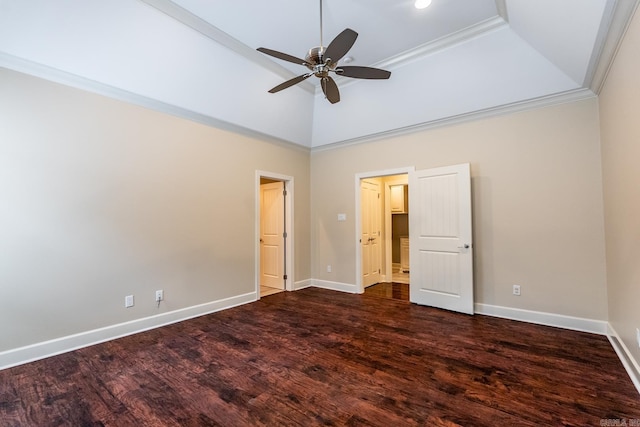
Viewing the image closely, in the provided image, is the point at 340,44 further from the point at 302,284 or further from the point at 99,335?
the point at 302,284

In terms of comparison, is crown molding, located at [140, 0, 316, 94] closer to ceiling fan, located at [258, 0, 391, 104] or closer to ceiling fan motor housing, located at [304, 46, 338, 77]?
ceiling fan, located at [258, 0, 391, 104]

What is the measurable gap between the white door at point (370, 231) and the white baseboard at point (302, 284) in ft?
3.60

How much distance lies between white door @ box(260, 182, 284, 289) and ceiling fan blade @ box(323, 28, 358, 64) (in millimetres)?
3237

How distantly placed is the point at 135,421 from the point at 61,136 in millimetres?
2742

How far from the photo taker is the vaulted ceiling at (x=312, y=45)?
2.50 m

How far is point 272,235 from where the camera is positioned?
5648 millimetres

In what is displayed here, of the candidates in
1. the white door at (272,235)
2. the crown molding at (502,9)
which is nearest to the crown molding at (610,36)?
the crown molding at (502,9)

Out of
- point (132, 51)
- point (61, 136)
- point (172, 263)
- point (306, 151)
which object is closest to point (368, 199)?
point (306, 151)

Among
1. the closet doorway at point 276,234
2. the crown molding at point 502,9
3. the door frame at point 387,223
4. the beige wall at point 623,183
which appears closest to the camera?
the beige wall at point 623,183

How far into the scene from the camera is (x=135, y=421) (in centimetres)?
185

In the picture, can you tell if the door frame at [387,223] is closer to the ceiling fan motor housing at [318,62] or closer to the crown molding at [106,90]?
the crown molding at [106,90]

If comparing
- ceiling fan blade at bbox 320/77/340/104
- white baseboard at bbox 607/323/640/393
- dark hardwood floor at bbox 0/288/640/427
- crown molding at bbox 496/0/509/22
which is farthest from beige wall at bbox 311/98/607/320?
ceiling fan blade at bbox 320/77/340/104

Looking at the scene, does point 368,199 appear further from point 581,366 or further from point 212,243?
point 581,366

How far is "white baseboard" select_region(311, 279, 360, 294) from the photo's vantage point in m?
5.18
